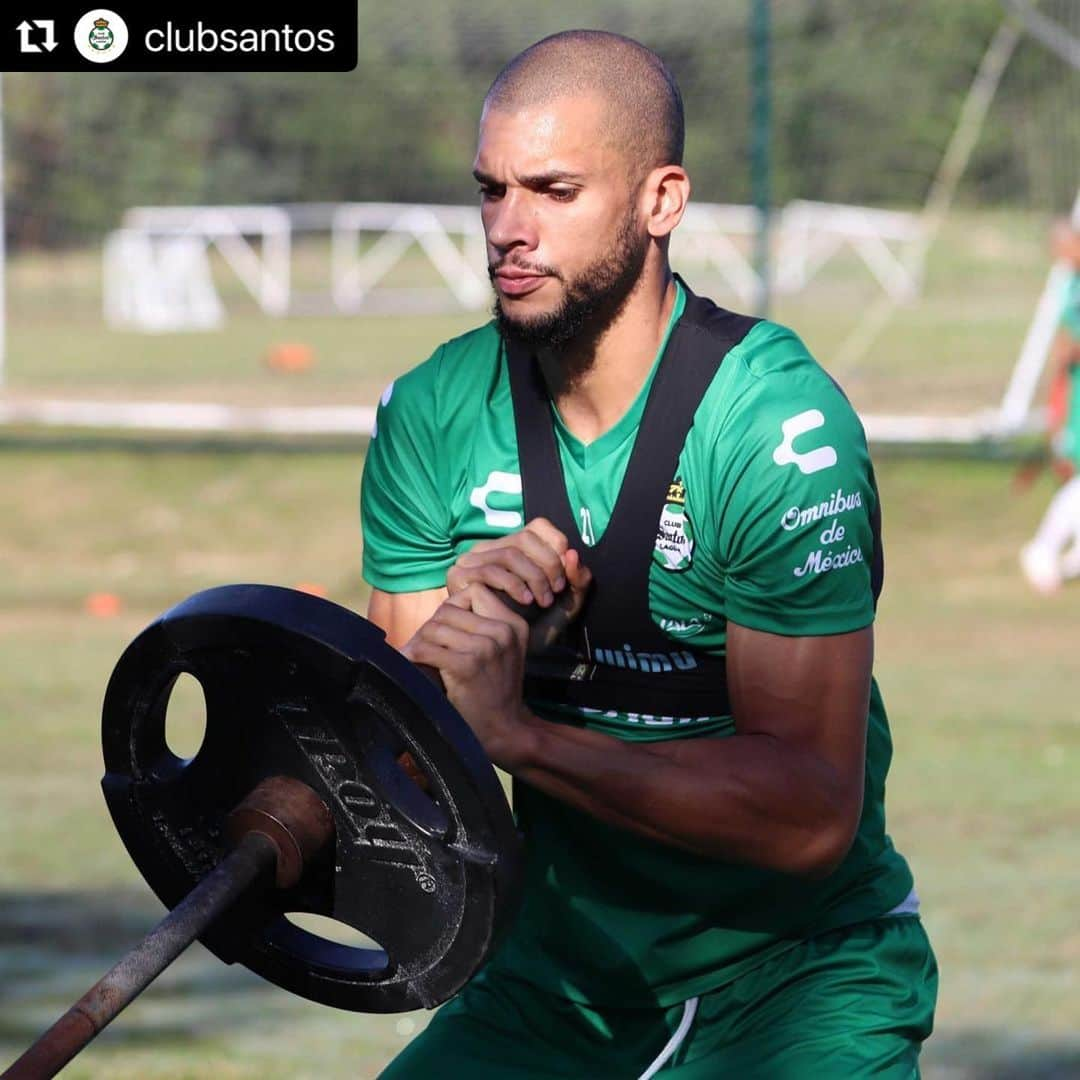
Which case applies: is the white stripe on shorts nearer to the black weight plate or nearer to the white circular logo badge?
the black weight plate

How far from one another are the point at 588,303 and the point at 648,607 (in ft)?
1.57

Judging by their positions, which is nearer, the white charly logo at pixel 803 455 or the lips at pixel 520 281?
the white charly logo at pixel 803 455

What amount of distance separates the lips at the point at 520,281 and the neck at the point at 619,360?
0.17 meters

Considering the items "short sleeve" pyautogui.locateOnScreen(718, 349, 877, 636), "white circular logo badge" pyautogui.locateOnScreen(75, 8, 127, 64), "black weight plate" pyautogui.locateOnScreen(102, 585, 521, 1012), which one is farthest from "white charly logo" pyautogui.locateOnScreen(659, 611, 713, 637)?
"white circular logo badge" pyautogui.locateOnScreen(75, 8, 127, 64)

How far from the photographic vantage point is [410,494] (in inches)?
138

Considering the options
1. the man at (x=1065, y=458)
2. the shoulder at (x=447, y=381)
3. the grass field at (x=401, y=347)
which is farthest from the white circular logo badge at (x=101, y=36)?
the shoulder at (x=447, y=381)

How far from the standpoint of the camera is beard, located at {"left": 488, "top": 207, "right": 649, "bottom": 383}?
10.7ft

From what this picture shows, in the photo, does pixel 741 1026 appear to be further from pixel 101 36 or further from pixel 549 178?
pixel 101 36

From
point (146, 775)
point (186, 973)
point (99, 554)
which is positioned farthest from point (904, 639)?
point (146, 775)

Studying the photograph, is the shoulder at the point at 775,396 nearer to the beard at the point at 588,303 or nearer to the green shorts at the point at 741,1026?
the beard at the point at 588,303

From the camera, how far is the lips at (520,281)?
3236 mm

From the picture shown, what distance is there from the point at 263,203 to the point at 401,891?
19473mm

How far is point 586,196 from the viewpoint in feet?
10.6

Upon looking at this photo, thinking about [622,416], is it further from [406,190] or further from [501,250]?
[406,190]
